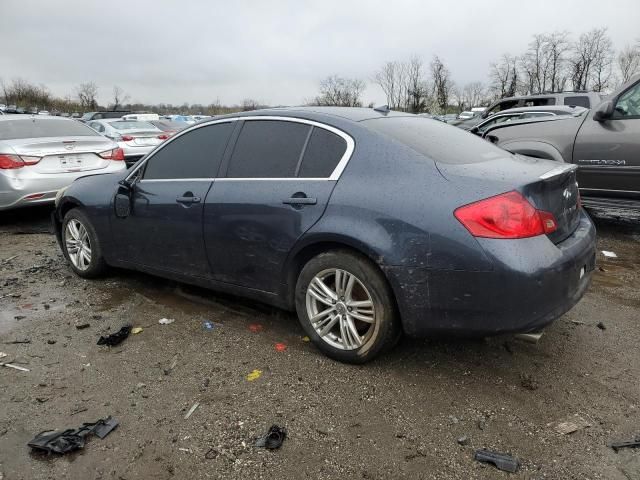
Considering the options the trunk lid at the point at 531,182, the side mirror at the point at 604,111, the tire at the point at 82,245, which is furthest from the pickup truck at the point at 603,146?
the tire at the point at 82,245

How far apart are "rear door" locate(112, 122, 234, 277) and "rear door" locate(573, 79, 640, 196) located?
173 inches

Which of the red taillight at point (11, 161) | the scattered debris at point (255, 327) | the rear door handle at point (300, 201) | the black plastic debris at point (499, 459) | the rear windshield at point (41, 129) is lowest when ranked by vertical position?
the black plastic debris at point (499, 459)

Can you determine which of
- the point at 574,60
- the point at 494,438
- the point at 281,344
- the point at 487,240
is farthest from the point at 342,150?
the point at 574,60

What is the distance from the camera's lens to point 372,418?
2.76 meters

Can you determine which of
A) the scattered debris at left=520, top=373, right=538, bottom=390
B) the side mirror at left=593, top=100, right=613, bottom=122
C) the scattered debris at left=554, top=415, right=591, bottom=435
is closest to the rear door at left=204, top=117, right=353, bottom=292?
the scattered debris at left=520, top=373, right=538, bottom=390

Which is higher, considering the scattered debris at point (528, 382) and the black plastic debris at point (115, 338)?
the black plastic debris at point (115, 338)

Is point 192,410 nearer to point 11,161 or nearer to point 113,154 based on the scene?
point 11,161

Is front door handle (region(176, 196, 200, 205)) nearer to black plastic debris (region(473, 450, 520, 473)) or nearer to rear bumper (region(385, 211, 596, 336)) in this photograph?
rear bumper (region(385, 211, 596, 336))

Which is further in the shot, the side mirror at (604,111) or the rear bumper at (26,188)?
the rear bumper at (26,188)

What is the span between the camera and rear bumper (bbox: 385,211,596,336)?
8.73 feet

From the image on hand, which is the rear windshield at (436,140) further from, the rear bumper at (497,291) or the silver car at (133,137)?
the silver car at (133,137)

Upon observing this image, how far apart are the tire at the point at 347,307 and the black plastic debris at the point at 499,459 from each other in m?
0.83

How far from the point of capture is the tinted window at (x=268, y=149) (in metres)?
3.48

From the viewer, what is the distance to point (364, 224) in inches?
117
